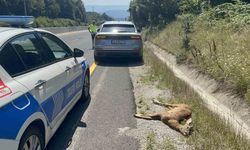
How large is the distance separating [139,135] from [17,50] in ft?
7.41

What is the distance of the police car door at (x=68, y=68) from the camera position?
546 centimetres

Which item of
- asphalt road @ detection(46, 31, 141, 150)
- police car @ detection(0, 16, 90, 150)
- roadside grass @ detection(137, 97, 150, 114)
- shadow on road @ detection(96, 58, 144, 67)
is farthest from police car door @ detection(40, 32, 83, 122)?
shadow on road @ detection(96, 58, 144, 67)

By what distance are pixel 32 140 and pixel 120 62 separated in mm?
10944

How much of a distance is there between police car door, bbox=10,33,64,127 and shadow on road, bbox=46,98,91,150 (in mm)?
502

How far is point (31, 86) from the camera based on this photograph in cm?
397

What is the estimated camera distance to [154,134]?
5.42 m

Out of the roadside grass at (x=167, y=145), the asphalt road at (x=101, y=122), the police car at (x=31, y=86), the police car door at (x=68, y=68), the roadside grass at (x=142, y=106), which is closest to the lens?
the police car at (x=31, y=86)

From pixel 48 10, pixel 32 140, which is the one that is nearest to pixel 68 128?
pixel 32 140

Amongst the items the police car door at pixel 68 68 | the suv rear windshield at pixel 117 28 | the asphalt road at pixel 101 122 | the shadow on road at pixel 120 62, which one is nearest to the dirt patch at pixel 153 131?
the asphalt road at pixel 101 122

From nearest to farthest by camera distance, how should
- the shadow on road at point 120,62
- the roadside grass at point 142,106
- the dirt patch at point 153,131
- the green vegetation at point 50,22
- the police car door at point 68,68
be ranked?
1. the dirt patch at point 153,131
2. the police car door at point 68,68
3. the roadside grass at point 142,106
4. the shadow on road at point 120,62
5. the green vegetation at point 50,22

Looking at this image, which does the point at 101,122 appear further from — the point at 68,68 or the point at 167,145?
the point at 167,145

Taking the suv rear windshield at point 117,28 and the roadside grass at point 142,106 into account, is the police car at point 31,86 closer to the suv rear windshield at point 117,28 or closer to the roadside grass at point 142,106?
the roadside grass at point 142,106

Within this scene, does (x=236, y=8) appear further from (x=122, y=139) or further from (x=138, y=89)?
(x=122, y=139)

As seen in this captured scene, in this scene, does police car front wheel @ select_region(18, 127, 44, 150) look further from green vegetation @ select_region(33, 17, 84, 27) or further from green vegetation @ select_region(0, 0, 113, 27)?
green vegetation @ select_region(33, 17, 84, 27)
